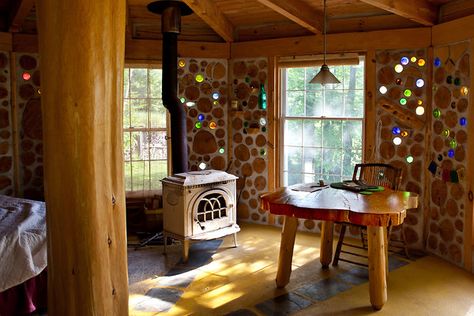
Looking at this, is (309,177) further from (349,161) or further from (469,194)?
(469,194)

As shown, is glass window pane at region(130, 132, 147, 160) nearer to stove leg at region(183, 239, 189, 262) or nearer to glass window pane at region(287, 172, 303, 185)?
stove leg at region(183, 239, 189, 262)

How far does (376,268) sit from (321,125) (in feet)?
8.03

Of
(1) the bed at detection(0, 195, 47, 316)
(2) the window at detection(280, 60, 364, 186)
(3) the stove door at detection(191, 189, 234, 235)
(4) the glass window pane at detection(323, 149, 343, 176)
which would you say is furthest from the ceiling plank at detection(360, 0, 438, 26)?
(1) the bed at detection(0, 195, 47, 316)

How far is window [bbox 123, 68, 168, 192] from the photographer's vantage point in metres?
5.65

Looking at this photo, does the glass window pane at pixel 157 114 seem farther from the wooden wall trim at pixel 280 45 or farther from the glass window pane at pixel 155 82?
the wooden wall trim at pixel 280 45

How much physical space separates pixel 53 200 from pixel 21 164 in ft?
13.1

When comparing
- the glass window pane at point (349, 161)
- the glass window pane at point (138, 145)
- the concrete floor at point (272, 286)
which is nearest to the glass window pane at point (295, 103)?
the glass window pane at point (349, 161)

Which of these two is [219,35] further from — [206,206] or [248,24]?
[206,206]

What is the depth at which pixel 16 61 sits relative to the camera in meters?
5.22

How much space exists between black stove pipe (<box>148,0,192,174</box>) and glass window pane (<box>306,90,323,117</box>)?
1.62m

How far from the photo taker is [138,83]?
5.66m

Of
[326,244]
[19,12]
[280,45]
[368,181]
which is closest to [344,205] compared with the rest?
[326,244]

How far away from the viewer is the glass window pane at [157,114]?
5738 millimetres

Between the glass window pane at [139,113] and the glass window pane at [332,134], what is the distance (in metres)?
2.33
